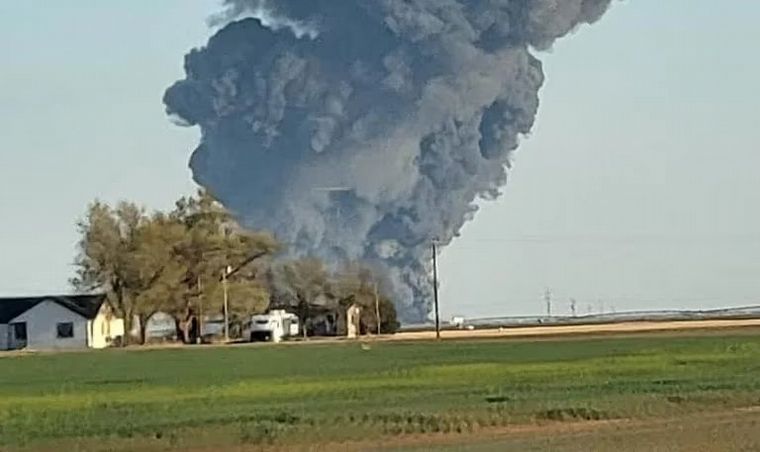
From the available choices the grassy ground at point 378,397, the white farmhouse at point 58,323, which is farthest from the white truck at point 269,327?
the grassy ground at point 378,397

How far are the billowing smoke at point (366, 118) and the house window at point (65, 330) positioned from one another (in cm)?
3300

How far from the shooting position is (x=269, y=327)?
111 meters

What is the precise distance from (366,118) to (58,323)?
3586 centimetres

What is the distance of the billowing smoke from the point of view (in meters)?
135

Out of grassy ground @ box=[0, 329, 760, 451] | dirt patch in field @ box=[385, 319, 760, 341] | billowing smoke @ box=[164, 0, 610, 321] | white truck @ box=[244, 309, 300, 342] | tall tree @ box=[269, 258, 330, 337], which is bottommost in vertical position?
grassy ground @ box=[0, 329, 760, 451]

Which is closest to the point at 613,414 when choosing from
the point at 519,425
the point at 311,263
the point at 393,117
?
the point at 519,425

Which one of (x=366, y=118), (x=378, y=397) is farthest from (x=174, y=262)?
(x=378, y=397)

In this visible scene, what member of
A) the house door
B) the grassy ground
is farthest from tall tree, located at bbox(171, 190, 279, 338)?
the grassy ground

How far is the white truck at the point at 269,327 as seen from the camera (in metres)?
110

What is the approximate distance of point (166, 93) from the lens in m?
146

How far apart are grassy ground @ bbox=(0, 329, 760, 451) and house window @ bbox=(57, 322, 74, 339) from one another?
41.1 metres

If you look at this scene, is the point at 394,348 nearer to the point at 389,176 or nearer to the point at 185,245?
the point at 185,245

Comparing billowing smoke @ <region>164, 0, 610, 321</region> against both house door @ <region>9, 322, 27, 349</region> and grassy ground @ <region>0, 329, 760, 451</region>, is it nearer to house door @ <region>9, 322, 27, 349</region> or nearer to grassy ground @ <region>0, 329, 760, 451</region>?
house door @ <region>9, 322, 27, 349</region>

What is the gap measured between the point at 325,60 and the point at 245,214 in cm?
1642
